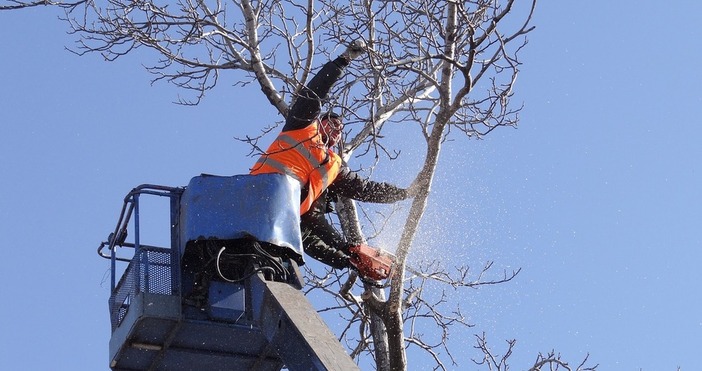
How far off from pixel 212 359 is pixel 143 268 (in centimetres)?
66

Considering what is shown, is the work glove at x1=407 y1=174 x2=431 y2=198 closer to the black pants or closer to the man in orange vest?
the man in orange vest

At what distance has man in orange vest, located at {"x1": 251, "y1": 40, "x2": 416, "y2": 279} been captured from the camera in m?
8.26

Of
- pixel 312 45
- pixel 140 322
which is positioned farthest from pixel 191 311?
pixel 312 45

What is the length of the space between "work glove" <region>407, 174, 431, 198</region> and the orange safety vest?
21.2 inches

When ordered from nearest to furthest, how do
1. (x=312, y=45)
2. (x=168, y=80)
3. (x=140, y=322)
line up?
(x=140, y=322), (x=312, y=45), (x=168, y=80)

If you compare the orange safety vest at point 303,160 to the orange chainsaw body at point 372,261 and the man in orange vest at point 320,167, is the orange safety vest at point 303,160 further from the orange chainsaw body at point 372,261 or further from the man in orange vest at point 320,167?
the orange chainsaw body at point 372,261

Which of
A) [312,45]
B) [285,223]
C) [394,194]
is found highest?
[312,45]

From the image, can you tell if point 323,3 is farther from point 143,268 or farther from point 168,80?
point 143,268

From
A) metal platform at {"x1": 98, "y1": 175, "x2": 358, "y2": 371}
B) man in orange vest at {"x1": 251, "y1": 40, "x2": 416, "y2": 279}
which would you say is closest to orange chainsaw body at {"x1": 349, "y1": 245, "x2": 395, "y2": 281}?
man in orange vest at {"x1": 251, "y1": 40, "x2": 416, "y2": 279}

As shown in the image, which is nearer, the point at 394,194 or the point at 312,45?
the point at 394,194

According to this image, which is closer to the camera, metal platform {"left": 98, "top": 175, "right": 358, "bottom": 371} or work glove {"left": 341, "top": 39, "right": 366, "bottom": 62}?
metal platform {"left": 98, "top": 175, "right": 358, "bottom": 371}

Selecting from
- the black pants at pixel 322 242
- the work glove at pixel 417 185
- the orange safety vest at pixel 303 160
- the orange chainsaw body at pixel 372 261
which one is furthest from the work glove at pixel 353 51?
the orange chainsaw body at pixel 372 261

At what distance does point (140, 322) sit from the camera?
716 cm

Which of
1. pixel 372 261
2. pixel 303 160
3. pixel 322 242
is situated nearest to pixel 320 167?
pixel 303 160
